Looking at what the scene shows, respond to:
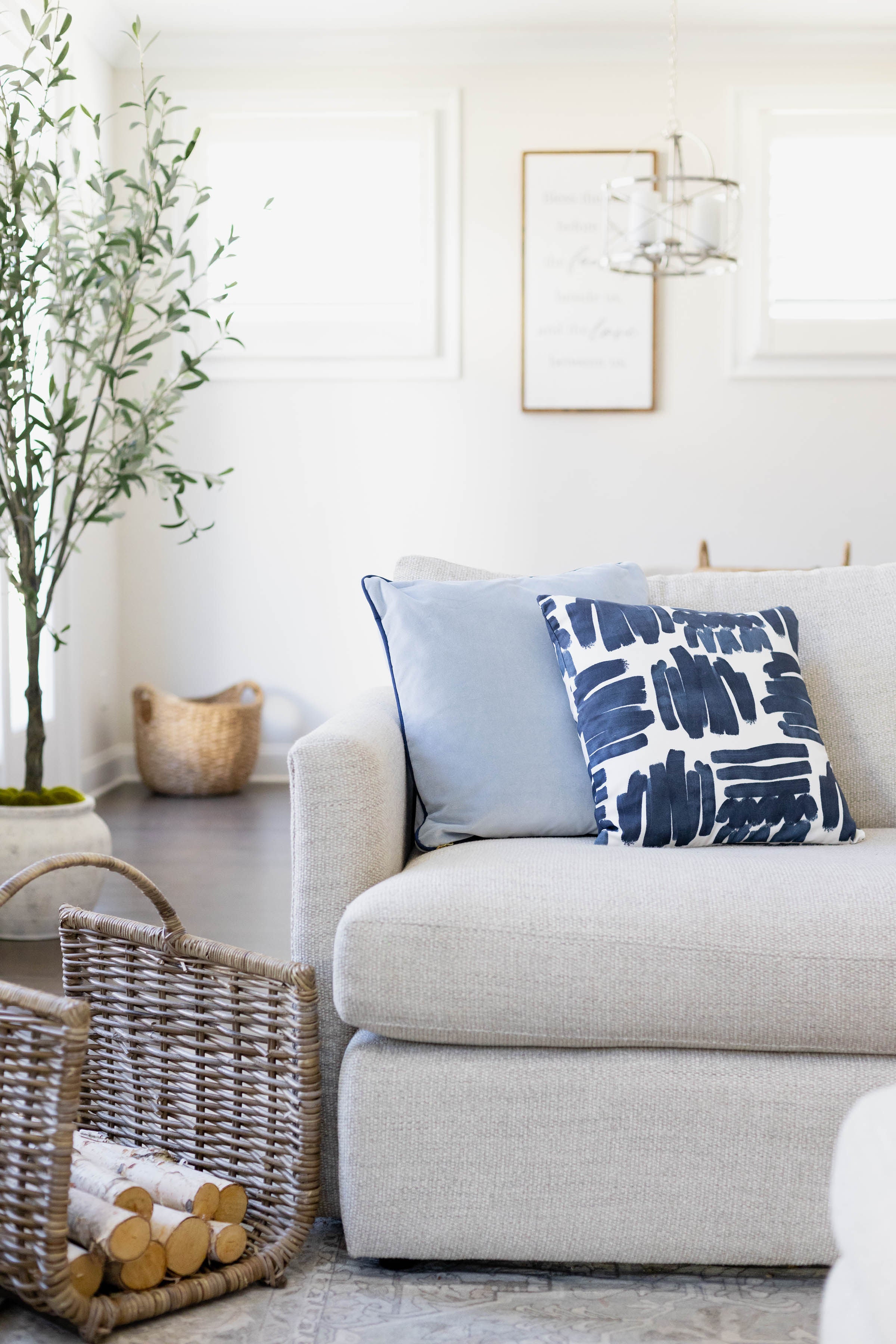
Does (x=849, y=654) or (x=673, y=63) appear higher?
(x=673, y=63)

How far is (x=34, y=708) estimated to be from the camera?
9.69 ft

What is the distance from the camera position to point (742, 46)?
481cm

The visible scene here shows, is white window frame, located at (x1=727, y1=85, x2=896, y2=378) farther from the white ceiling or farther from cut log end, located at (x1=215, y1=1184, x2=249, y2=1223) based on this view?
cut log end, located at (x1=215, y1=1184, x2=249, y2=1223)

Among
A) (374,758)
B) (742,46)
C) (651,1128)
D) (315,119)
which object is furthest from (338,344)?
(651,1128)

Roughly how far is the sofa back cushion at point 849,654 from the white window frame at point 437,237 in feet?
10.0

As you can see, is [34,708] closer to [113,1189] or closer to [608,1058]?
[113,1189]

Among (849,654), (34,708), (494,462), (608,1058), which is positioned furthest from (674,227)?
(608,1058)

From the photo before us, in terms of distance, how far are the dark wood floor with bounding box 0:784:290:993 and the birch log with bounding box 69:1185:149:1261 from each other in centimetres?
74

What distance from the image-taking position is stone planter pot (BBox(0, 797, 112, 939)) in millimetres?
2902

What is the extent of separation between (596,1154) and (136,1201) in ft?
1.77

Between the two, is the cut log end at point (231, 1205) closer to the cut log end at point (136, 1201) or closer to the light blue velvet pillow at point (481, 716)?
the cut log end at point (136, 1201)

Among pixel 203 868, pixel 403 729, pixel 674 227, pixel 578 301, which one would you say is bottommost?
pixel 203 868

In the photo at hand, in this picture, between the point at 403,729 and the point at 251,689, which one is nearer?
the point at 403,729

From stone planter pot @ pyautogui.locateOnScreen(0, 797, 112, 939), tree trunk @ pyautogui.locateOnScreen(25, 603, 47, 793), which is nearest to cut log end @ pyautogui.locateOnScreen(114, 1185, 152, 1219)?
stone planter pot @ pyautogui.locateOnScreen(0, 797, 112, 939)
